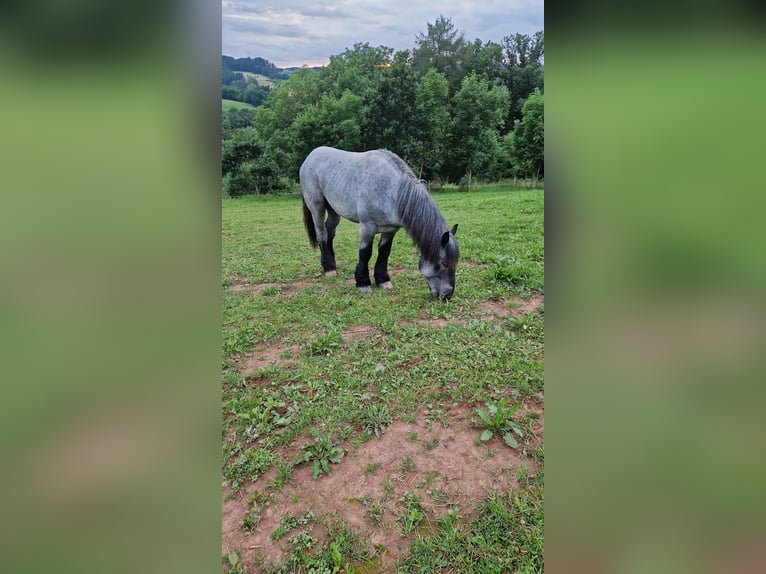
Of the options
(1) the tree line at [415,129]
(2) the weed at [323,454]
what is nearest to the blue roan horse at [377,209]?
(2) the weed at [323,454]

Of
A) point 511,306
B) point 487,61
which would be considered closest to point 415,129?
point 487,61

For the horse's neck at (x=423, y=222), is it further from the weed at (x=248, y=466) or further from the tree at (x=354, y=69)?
the tree at (x=354, y=69)

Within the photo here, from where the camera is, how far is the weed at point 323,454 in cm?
235

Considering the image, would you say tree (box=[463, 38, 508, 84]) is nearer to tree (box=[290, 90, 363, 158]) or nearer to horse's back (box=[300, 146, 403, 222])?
tree (box=[290, 90, 363, 158])

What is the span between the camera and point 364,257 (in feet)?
17.6

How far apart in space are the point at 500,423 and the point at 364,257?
3.27 m

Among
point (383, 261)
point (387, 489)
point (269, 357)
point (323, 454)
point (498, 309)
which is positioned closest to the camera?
point (387, 489)

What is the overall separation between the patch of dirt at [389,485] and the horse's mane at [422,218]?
8.13 feet

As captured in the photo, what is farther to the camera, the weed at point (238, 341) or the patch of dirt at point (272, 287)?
the patch of dirt at point (272, 287)

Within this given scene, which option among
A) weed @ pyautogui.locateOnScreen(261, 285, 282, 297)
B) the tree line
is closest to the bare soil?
weed @ pyautogui.locateOnScreen(261, 285, 282, 297)
